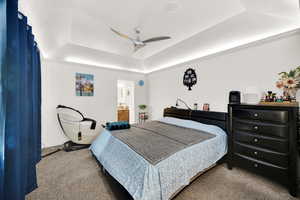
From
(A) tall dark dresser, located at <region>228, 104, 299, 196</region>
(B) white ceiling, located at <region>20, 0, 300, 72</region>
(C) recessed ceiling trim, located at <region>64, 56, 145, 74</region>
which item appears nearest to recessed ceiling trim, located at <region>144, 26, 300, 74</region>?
(B) white ceiling, located at <region>20, 0, 300, 72</region>

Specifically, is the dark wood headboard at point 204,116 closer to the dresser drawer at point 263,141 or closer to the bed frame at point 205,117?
the bed frame at point 205,117

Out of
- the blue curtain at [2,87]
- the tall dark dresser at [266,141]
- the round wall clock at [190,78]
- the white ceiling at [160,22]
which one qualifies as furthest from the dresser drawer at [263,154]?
the blue curtain at [2,87]

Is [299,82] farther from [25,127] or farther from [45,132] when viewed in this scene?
[45,132]

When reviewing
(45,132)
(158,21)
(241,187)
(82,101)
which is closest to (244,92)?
(241,187)

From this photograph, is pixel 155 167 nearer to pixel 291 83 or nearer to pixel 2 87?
pixel 2 87

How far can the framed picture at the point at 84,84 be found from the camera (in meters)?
3.90

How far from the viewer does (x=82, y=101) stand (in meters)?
3.99

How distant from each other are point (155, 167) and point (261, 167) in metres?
1.84

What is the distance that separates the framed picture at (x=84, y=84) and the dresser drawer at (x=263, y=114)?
4.11 meters

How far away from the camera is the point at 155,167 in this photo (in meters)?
1.32

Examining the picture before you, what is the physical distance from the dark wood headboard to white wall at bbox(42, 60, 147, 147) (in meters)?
2.35

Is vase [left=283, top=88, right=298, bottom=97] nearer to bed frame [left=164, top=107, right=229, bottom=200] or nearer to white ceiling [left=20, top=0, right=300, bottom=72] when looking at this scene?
bed frame [left=164, top=107, right=229, bottom=200]

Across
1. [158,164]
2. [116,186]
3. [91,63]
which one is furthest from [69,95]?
[158,164]

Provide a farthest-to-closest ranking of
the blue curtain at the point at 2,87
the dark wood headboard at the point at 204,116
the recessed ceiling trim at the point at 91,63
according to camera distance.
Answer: the recessed ceiling trim at the point at 91,63 < the dark wood headboard at the point at 204,116 < the blue curtain at the point at 2,87
